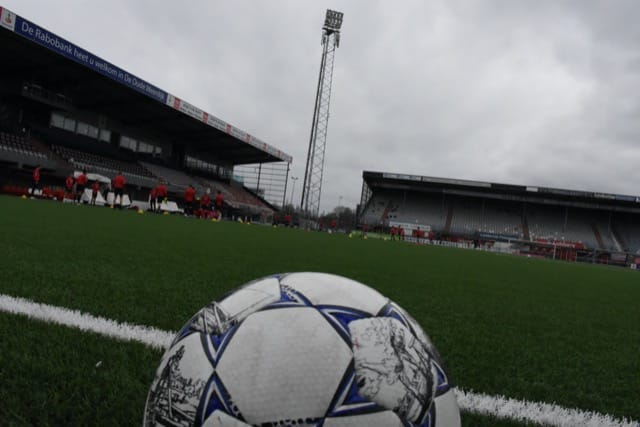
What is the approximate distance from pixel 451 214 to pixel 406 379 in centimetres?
4506

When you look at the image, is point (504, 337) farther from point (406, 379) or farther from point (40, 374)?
point (40, 374)

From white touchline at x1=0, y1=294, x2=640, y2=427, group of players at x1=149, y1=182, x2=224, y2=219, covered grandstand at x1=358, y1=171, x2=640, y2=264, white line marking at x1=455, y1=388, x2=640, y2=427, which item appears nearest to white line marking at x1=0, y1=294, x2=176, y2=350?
white touchline at x1=0, y1=294, x2=640, y2=427

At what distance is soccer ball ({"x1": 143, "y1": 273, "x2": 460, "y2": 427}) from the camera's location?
2.83ft

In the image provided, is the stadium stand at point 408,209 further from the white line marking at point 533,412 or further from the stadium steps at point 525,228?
the white line marking at point 533,412

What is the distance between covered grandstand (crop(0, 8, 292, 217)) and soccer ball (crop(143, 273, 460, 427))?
22.1 m

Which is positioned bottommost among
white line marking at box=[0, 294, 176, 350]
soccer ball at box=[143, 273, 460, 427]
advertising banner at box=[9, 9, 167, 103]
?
white line marking at box=[0, 294, 176, 350]

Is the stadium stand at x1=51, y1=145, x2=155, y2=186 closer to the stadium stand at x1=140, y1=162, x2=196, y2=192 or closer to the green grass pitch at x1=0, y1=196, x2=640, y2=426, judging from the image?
the stadium stand at x1=140, y1=162, x2=196, y2=192

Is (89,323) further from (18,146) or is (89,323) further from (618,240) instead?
(618,240)

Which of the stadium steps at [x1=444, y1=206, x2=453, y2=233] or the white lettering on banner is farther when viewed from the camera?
the stadium steps at [x1=444, y1=206, x2=453, y2=233]

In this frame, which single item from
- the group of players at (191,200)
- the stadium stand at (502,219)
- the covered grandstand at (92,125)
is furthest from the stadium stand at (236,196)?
the stadium stand at (502,219)

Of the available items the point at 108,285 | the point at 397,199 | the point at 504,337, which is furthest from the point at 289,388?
the point at 397,199

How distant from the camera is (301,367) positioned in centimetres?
88

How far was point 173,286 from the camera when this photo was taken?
3.31m

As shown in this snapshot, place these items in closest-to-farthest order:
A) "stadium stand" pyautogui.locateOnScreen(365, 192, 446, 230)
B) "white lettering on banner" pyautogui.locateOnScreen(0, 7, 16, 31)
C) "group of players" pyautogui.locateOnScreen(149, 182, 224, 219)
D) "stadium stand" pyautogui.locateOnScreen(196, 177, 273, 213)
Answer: "white lettering on banner" pyautogui.locateOnScreen(0, 7, 16, 31) < "group of players" pyautogui.locateOnScreen(149, 182, 224, 219) < "stadium stand" pyautogui.locateOnScreen(196, 177, 273, 213) < "stadium stand" pyautogui.locateOnScreen(365, 192, 446, 230)
